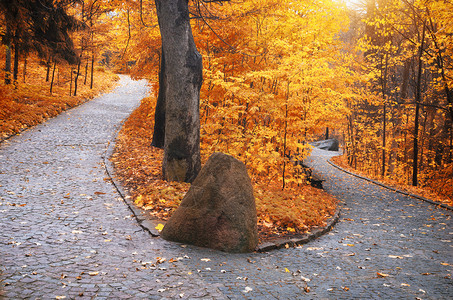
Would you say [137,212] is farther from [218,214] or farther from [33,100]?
[33,100]

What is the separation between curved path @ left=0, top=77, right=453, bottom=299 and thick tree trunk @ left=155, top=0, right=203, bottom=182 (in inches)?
72.6

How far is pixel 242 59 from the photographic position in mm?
11750

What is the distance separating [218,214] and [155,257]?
1236mm

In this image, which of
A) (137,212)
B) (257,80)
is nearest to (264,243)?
(137,212)

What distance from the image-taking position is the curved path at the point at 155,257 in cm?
359

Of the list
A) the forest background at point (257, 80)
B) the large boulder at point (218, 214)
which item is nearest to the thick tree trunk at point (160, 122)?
the forest background at point (257, 80)

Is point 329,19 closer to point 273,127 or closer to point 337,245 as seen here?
point 273,127

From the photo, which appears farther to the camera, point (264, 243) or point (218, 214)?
point (264, 243)

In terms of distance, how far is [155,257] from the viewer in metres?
4.45

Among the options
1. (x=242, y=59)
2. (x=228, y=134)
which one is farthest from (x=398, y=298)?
(x=242, y=59)

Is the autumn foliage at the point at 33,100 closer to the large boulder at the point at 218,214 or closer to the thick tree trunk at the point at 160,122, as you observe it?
the thick tree trunk at the point at 160,122

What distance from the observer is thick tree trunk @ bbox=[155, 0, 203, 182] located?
7766 mm

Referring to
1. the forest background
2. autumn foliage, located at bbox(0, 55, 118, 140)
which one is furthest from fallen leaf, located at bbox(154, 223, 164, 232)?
autumn foliage, located at bbox(0, 55, 118, 140)

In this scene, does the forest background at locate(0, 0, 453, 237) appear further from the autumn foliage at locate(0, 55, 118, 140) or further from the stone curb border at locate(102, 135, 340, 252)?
the stone curb border at locate(102, 135, 340, 252)
